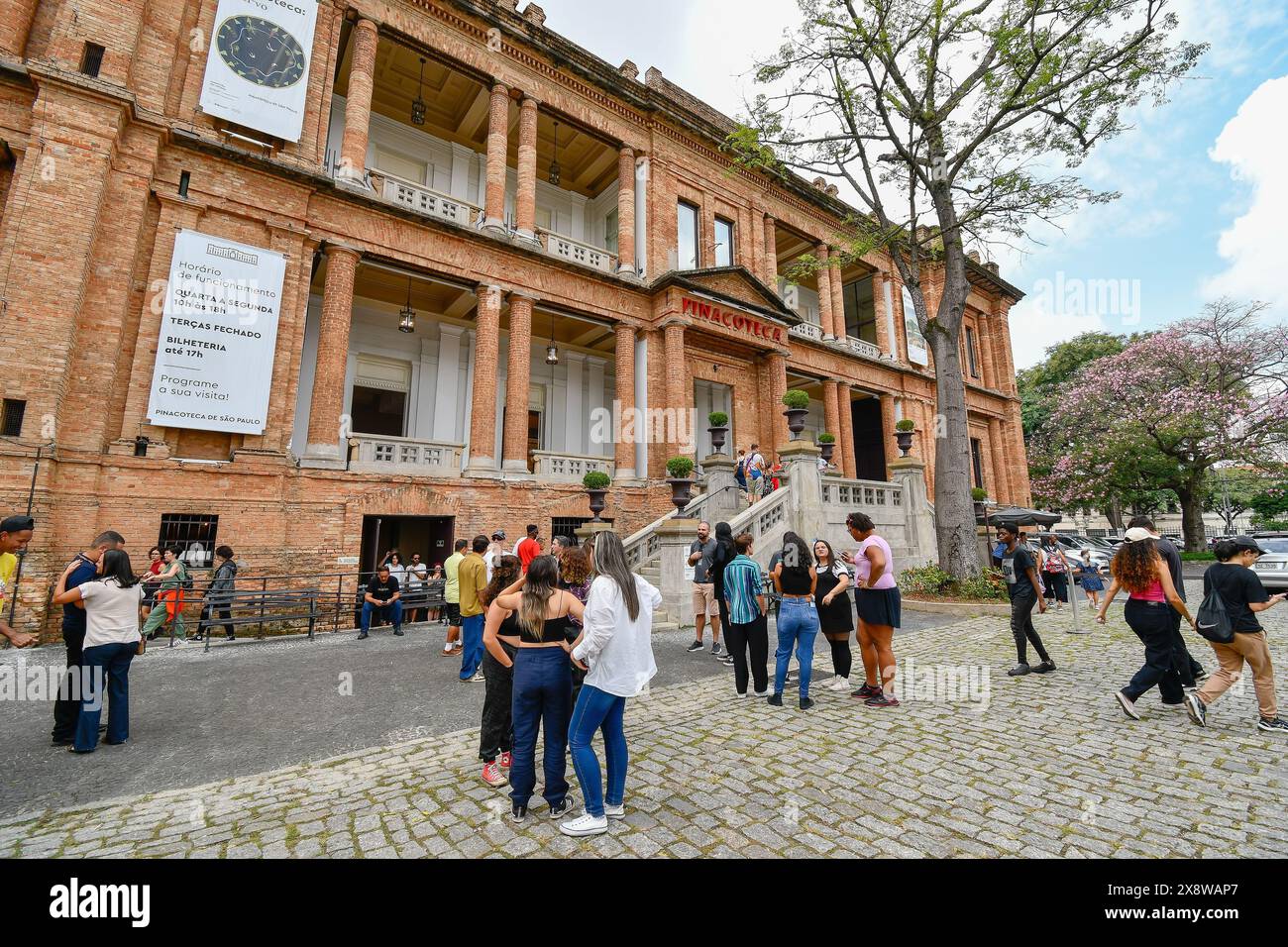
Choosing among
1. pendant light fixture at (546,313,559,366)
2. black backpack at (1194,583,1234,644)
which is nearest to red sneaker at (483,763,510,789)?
black backpack at (1194,583,1234,644)

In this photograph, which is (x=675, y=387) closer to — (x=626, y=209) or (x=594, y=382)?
(x=594, y=382)

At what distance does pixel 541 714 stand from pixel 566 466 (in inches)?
475

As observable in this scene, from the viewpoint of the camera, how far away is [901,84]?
12.9 meters

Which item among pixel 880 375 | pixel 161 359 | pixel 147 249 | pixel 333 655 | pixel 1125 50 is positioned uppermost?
pixel 1125 50

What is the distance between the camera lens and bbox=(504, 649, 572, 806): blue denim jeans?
10.7ft

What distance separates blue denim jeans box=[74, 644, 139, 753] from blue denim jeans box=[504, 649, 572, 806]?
362 cm

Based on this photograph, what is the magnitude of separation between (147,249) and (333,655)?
911cm

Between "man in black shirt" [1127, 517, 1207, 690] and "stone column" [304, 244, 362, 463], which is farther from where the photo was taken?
"stone column" [304, 244, 362, 463]

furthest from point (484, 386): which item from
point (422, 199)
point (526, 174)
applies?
point (526, 174)

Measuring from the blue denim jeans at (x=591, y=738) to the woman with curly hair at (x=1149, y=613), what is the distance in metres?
4.85

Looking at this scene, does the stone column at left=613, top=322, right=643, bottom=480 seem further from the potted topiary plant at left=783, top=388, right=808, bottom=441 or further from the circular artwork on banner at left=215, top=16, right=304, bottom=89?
the circular artwork on banner at left=215, top=16, right=304, bottom=89

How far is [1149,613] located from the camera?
502 cm
